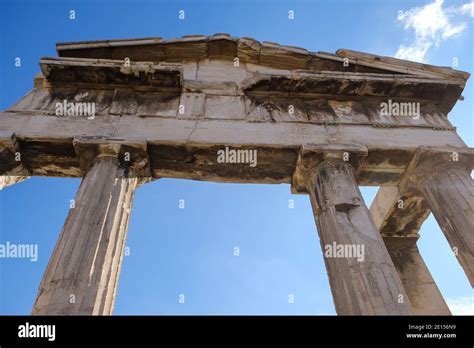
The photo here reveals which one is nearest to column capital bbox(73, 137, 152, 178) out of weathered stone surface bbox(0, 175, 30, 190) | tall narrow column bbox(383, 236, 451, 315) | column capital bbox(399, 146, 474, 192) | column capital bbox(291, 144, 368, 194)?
weathered stone surface bbox(0, 175, 30, 190)

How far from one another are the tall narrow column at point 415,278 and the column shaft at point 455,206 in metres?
2.96

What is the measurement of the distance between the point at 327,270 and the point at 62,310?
4.04m

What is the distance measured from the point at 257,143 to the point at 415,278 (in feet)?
19.6

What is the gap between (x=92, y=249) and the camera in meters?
5.80

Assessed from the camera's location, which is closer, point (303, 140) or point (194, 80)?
point (303, 140)

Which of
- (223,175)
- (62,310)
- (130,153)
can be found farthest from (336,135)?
Result: (62,310)

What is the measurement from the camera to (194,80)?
953 centimetres

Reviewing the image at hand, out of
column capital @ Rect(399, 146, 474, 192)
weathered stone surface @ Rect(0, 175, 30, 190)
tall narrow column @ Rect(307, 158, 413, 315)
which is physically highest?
weathered stone surface @ Rect(0, 175, 30, 190)

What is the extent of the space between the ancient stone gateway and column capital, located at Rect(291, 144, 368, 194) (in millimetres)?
29

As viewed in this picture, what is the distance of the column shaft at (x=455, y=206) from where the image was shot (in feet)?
22.4

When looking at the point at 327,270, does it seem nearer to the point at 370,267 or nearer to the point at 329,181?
the point at 370,267
